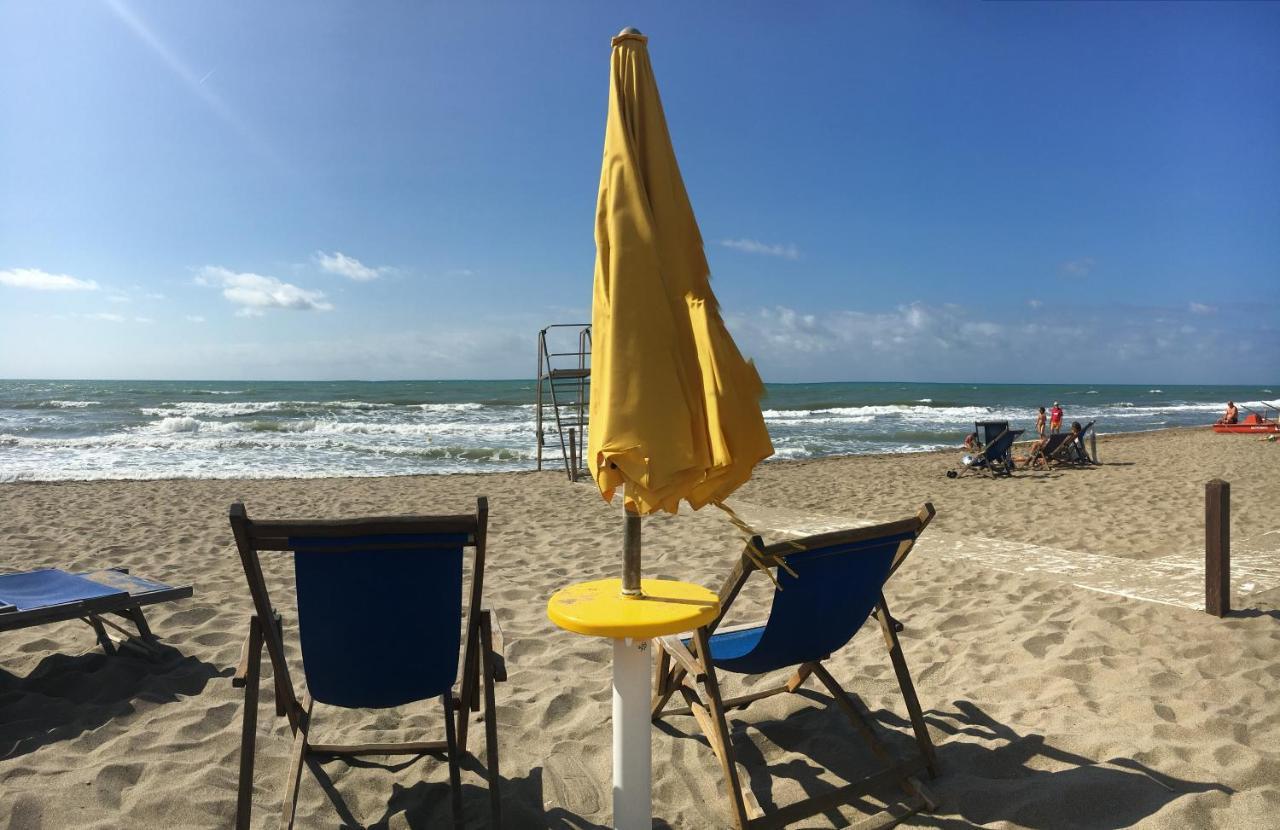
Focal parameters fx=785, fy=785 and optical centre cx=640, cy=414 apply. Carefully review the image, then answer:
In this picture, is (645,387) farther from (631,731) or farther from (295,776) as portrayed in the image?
(295,776)

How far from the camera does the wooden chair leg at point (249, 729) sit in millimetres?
2117

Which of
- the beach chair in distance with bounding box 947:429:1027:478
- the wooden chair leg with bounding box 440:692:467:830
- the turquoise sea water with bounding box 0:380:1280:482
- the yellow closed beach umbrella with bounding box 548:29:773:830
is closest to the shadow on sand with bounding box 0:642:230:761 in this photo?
the wooden chair leg with bounding box 440:692:467:830

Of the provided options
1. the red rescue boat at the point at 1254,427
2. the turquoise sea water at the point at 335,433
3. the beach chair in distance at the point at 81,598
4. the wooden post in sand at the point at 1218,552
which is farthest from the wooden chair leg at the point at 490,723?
the red rescue boat at the point at 1254,427

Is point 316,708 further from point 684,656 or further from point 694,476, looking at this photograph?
point 694,476

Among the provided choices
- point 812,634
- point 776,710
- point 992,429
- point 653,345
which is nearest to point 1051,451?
point 992,429

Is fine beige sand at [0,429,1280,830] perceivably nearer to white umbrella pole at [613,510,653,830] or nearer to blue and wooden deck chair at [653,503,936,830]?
blue and wooden deck chair at [653,503,936,830]

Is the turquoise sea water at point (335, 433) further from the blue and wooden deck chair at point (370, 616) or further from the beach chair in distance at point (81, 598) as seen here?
the blue and wooden deck chair at point (370, 616)

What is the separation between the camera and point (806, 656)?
2551 mm

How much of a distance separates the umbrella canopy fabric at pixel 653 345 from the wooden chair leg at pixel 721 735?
0.53 metres

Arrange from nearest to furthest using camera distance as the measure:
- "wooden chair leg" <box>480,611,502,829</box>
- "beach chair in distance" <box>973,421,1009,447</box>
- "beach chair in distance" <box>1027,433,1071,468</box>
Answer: "wooden chair leg" <box>480,611,502,829</box>, "beach chair in distance" <box>973,421,1009,447</box>, "beach chair in distance" <box>1027,433,1071,468</box>

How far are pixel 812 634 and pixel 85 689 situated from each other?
3.05 meters

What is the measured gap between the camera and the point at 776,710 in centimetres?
322

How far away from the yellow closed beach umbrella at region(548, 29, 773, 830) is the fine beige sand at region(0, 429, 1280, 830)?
750 mm

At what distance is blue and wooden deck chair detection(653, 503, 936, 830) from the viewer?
2.29 m
